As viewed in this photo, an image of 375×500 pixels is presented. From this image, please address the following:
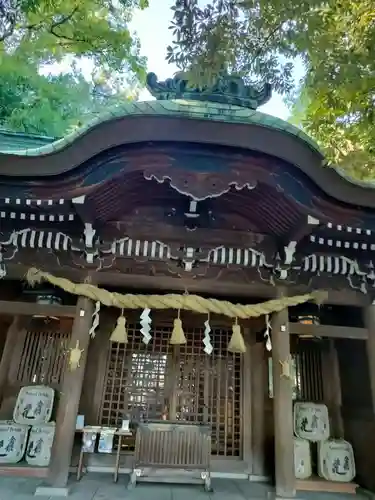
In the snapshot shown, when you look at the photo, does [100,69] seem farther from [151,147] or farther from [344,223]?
[344,223]

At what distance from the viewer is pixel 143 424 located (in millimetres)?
4461

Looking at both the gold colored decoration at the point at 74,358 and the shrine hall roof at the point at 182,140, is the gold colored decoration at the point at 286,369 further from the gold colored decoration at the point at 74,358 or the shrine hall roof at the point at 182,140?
the gold colored decoration at the point at 74,358

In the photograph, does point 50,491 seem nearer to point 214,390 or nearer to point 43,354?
point 43,354

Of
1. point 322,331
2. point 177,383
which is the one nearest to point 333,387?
point 322,331

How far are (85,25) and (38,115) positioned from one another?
339cm

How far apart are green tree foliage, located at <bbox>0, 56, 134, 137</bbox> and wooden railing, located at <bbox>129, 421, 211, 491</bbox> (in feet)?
24.4

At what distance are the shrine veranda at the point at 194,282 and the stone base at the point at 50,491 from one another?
0.05m

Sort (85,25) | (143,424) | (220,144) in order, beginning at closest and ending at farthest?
(220,144), (143,424), (85,25)

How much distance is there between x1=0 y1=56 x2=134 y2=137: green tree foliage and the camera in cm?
941

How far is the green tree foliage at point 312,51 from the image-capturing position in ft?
8.95

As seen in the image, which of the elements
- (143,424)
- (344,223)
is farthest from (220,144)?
(143,424)

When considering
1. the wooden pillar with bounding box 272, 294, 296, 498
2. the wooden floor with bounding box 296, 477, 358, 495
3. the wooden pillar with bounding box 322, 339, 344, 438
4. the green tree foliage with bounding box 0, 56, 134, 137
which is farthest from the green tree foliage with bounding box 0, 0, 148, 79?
the wooden floor with bounding box 296, 477, 358, 495

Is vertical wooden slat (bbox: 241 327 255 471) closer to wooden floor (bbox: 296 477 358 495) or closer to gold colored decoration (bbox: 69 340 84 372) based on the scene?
wooden floor (bbox: 296 477 358 495)

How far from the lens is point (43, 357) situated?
5.57 m
